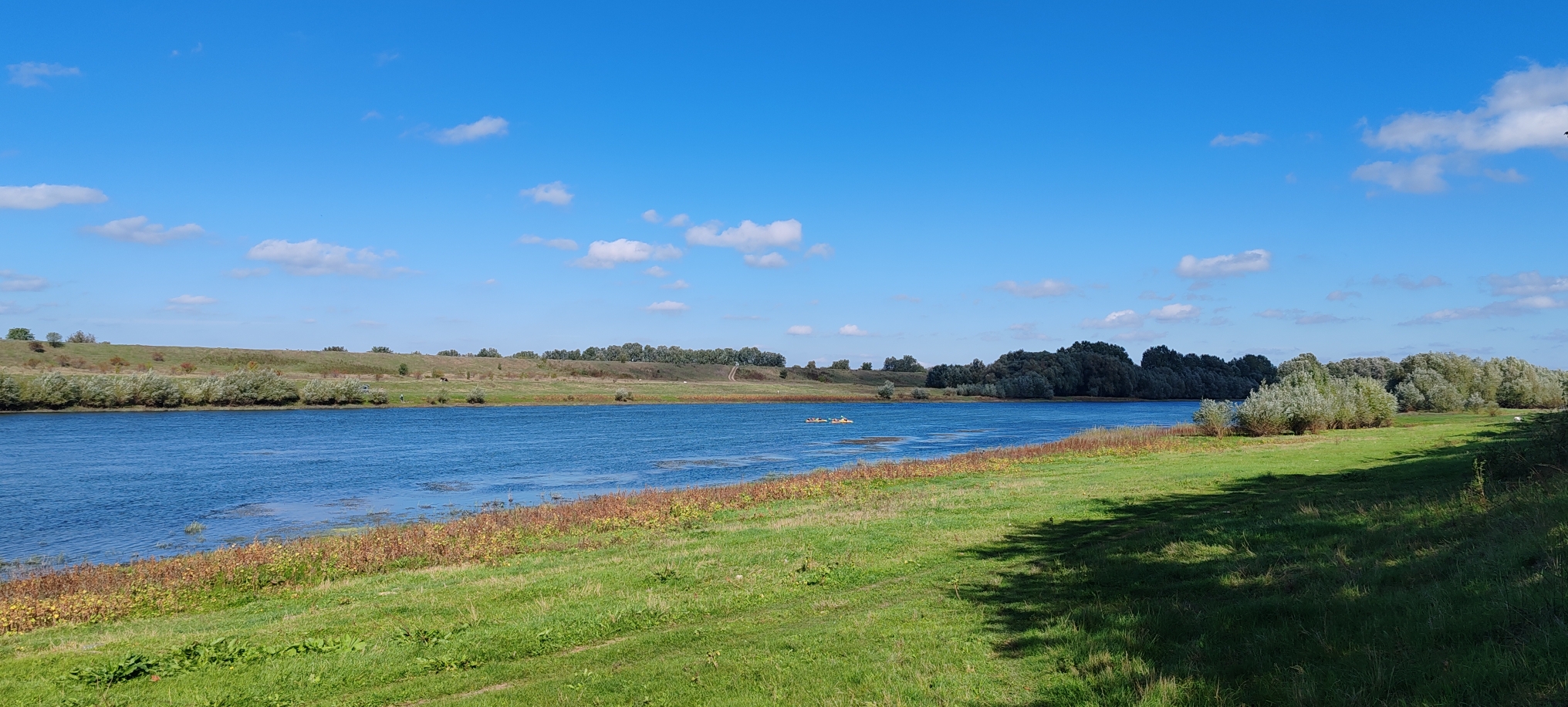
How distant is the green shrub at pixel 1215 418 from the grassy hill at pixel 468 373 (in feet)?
285

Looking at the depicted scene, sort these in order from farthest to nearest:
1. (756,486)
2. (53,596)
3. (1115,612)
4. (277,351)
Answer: (277,351) < (756,486) < (53,596) < (1115,612)

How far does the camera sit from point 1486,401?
68000 mm

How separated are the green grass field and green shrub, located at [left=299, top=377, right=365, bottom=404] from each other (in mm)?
95979

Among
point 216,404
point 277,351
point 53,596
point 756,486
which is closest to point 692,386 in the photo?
point 277,351

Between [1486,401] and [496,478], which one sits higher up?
[1486,401]

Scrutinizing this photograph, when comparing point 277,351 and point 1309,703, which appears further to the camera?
point 277,351

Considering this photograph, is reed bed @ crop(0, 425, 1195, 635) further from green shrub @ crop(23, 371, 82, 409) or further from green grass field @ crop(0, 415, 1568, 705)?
green shrub @ crop(23, 371, 82, 409)

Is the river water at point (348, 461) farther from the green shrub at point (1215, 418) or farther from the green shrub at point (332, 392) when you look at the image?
the green shrub at point (1215, 418)

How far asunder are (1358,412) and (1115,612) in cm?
5074

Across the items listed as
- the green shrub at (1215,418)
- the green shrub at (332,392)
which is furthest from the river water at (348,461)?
the green shrub at (1215,418)

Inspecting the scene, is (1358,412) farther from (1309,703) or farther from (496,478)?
(1309,703)

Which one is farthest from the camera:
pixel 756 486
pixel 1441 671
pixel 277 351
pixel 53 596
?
pixel 277 351

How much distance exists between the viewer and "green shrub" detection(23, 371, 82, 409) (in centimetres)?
8356

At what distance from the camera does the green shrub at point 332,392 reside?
101m
